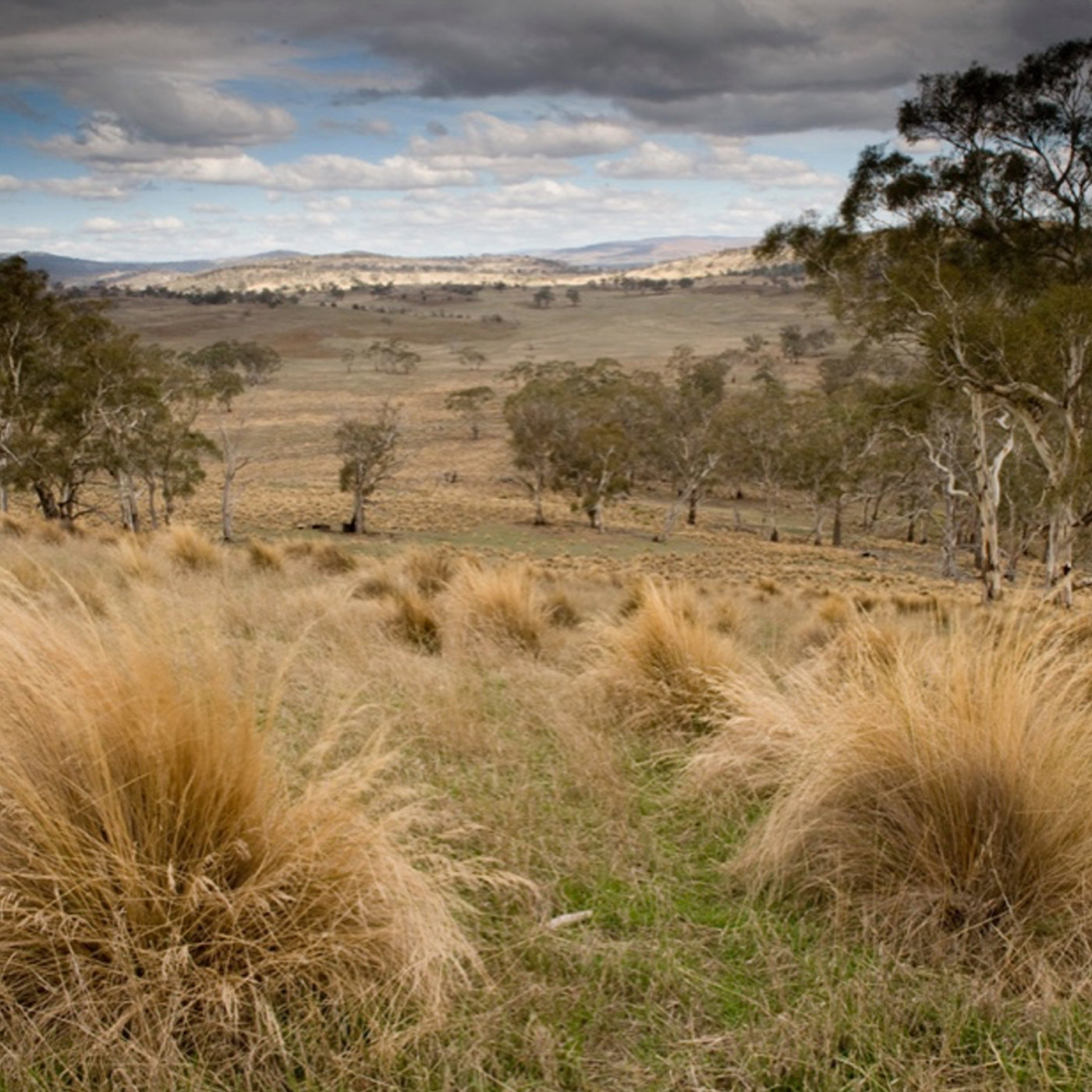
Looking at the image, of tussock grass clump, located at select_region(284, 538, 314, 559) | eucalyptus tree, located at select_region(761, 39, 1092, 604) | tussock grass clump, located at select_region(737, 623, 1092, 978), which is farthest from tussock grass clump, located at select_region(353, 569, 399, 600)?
eucalyptus tree, located at select_region(761, 39, 1092, 604)

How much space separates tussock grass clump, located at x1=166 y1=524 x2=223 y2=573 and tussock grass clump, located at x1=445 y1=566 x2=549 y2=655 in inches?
170

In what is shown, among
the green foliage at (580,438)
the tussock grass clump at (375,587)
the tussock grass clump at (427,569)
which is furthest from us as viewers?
the green foliage at (580,438)

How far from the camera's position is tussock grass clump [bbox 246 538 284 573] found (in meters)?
12.2

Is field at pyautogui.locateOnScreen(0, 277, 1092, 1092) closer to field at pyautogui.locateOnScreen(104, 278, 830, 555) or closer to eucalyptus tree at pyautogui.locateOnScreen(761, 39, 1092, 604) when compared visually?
eucalyptus tree at pyautogui.locateOnScreen(761, 39, 1092, 604)

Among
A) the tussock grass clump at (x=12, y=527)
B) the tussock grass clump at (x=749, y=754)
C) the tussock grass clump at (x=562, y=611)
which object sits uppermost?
the tussock grass clump at (x=749, y=754)

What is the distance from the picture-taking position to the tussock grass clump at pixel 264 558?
1216 cm

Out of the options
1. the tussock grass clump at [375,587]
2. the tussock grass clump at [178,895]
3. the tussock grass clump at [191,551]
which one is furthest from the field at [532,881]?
the tussock grass clump at [191,551]

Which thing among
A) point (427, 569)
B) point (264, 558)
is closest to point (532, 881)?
point (427, 569)

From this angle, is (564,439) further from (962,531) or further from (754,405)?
(962,531)

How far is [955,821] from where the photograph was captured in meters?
3.06

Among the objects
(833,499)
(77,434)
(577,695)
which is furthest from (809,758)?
(833,499)

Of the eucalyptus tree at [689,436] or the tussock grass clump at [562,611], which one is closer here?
the tussock grass clump at [562,611]

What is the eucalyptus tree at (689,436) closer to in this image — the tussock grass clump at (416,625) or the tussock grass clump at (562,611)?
the tussock grass clump at (562,611)

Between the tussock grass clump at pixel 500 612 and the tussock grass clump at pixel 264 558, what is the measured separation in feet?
15.0
